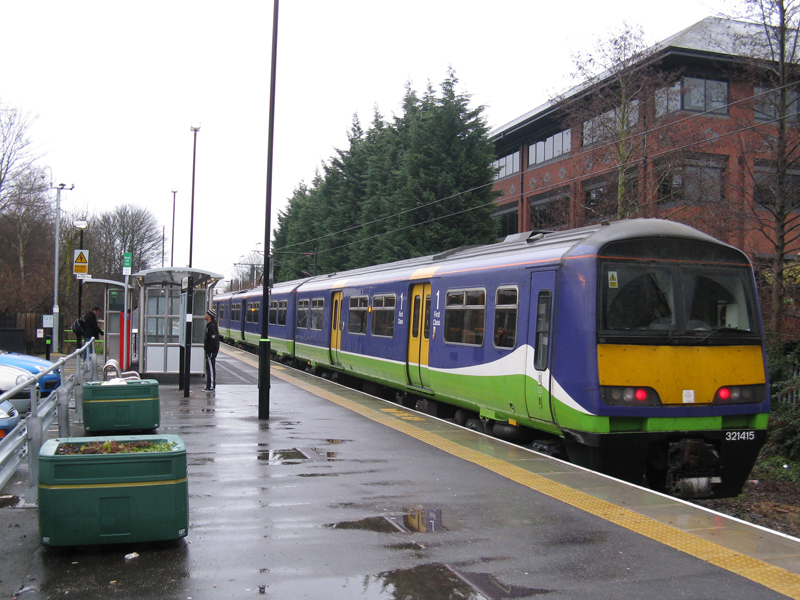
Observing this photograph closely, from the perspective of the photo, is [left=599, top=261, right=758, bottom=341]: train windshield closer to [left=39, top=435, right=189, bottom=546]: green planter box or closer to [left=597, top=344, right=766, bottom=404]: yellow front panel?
[left=597, top=344, right=766, bottom=404]: yellow front panel

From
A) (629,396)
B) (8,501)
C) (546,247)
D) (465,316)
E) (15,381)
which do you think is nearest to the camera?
(8,501)

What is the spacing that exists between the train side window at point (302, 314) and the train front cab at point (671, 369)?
15.9 meters

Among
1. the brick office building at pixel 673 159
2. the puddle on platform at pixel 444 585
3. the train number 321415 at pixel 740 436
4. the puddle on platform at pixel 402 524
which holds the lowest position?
the puddle on platform at pixel 444 585

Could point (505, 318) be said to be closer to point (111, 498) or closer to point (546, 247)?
point (546, 247)

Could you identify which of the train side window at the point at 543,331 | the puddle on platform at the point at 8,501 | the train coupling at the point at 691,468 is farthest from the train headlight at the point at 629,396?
the puddle on platform at the point at 8,501

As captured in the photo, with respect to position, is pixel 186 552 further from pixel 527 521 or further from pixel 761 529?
pixel 761 529

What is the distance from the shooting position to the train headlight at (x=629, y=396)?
28.4 ft

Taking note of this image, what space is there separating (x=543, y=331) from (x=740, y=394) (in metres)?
2.47

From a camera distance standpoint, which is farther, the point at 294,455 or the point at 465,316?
the point at 465,316

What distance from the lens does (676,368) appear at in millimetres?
8922

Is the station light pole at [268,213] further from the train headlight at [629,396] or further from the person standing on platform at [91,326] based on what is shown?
the person standing on platform at [91,326]

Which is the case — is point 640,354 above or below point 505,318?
below

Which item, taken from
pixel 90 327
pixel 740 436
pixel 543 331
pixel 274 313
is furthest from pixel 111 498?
pixel 274 313

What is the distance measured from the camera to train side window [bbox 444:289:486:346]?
1195 centimetres
